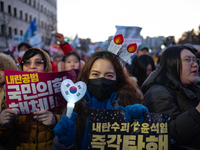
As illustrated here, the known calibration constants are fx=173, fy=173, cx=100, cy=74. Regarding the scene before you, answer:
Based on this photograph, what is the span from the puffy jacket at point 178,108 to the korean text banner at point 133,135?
416mm

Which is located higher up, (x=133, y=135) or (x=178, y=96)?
(x=178, y=96)

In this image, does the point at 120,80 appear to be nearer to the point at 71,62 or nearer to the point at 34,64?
the point at 34,64

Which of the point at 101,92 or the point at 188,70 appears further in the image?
the point at 188,70

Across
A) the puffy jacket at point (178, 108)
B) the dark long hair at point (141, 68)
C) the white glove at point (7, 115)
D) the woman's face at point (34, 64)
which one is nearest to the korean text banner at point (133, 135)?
the puffy jacket at point (178, 108)

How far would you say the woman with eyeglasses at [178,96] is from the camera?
5.55ft

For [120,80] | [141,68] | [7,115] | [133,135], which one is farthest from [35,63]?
[141,68]

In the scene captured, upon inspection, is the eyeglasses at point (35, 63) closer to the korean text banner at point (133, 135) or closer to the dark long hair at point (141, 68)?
the korean text banner at point (133, 135)

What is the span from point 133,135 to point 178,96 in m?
0.92

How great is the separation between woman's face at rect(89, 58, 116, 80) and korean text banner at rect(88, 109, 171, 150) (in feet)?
1.89

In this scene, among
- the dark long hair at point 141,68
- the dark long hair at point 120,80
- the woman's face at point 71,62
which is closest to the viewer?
the dark long hair at point 120,80

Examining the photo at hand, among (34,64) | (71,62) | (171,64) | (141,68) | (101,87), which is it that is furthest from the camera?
(71,62)

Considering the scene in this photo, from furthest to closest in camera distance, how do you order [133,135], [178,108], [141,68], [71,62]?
[71,62] → [141,68] → [178,108] → [133,135]

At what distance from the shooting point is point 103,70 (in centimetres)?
189

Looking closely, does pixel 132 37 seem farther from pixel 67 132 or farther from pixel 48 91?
pixel 67 132
